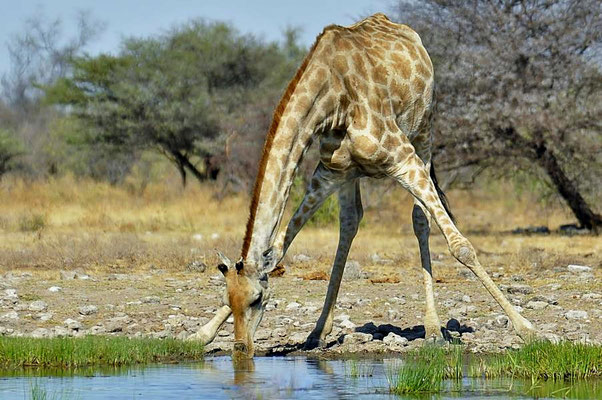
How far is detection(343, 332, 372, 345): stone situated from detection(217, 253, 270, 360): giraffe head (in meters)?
1.86

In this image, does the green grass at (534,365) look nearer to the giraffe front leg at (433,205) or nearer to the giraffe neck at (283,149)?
the giraffe front leg at (433,205)

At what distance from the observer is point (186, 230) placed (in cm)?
2158

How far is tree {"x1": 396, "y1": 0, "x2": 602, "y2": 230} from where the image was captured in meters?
20.6

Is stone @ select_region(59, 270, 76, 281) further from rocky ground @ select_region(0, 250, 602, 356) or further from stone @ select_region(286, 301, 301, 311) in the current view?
stone @ select_region(286, 301, 301, 311)

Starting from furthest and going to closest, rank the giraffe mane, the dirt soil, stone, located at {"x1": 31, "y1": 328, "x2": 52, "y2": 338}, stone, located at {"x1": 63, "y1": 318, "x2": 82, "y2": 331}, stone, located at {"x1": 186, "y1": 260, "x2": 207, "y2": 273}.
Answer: stone, located at {"x1": 186, "y1": 260, "x2": 207, "y2": 273} → stone, located at {"x1": 63, "y1": 318, "x2": 82, "y2": 331} → the dirt soil → stone, located at {"x1": 31, "y1": 328, "x2": 52, "y2": 338} → the giraffe mane

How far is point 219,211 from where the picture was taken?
82.6ft

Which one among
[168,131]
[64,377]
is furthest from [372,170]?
[168,131]

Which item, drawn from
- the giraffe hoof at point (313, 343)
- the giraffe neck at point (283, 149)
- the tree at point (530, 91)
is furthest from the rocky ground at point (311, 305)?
the tree at point (530, 91)

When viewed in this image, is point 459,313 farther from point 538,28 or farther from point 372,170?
point 538,28

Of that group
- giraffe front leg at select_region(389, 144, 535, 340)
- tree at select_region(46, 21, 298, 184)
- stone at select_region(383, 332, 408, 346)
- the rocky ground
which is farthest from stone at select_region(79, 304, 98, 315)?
tree at select_region(46, 21, 298, 184)

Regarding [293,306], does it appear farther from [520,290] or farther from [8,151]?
[8,151]

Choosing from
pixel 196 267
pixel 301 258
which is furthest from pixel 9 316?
pixel 301 258

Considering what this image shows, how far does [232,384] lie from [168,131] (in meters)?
27.6

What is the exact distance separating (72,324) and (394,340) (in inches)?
121
